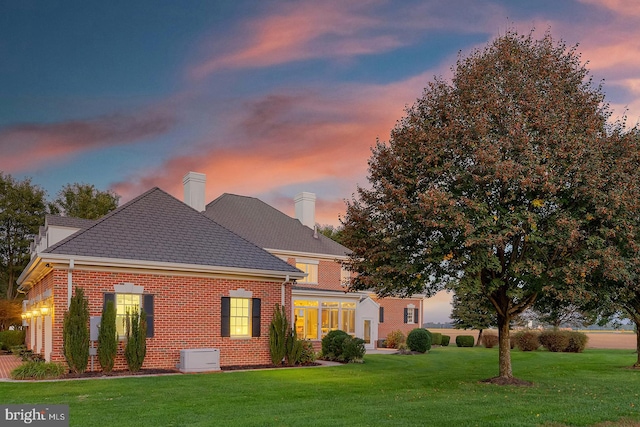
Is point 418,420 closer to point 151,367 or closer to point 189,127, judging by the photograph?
point 151,367

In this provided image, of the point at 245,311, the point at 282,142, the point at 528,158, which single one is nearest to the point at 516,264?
the point at 528,158

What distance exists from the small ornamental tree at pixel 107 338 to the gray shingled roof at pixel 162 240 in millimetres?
1943

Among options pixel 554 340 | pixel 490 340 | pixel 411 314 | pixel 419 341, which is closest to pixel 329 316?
pixel 419 341

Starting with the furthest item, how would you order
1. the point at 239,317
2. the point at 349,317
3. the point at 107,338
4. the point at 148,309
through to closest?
the point at 349,317
the point at 239,317
the point at 148,309
the point at 107,338

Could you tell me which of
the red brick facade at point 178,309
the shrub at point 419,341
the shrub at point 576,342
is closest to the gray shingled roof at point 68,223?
the red brick facade at point 178,309

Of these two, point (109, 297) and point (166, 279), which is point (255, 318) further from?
point (109, 297)

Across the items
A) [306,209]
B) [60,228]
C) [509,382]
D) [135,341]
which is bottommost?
[509,382]

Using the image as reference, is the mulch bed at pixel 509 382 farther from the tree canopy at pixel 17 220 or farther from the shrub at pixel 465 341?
the tree canopy at pixel 17 220

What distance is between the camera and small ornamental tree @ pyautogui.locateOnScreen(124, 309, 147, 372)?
63.3ft

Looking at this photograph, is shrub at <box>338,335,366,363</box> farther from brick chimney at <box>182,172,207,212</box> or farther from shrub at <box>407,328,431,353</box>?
brick chimney at <box>182,172,207,212</box>

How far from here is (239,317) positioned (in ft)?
73.7

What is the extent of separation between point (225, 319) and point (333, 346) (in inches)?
231

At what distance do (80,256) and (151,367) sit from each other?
4.64 meters

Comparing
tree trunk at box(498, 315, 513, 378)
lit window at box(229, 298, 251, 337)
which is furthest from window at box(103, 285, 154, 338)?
tree trunk at box(498, 315, 513, 378)
